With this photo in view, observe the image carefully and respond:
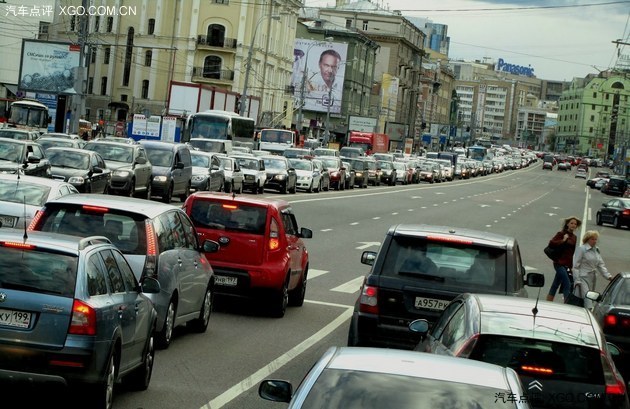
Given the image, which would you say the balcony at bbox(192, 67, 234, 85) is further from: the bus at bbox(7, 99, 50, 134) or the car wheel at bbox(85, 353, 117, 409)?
the car wheel at bbox(85, 353, 117, 409)

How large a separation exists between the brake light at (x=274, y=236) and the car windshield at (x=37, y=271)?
313 inches

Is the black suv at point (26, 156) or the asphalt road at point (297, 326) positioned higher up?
the black suv at point (26, 156)

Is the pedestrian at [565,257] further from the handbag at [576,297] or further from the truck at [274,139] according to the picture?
the truck at [274,139]

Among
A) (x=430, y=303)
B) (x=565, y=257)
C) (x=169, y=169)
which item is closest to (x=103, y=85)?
(x=169, y=169)

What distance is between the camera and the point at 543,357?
26.3 feet

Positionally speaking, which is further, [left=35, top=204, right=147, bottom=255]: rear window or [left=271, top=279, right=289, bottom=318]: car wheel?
[left=271, top=279, right=289, bottom=318]: car wheel

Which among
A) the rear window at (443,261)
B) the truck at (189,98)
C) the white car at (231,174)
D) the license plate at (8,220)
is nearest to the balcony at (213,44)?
the truck at (189,98)

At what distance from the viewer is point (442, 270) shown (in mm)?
12406

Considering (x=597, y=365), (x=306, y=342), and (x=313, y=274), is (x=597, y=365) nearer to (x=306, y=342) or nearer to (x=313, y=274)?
(x=306, y=342)

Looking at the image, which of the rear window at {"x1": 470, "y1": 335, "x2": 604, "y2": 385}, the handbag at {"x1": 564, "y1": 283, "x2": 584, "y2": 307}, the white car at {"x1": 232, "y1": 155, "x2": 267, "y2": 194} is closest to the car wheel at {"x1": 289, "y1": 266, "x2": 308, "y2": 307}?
the handbag at {"x1": 564, "y1": 283, "x2": 584, "y2": 307}

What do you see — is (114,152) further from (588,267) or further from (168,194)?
(588,267)

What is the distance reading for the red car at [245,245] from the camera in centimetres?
1714

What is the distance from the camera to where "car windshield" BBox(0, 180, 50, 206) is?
64.2 ft

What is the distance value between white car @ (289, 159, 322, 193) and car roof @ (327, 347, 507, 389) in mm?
53260
